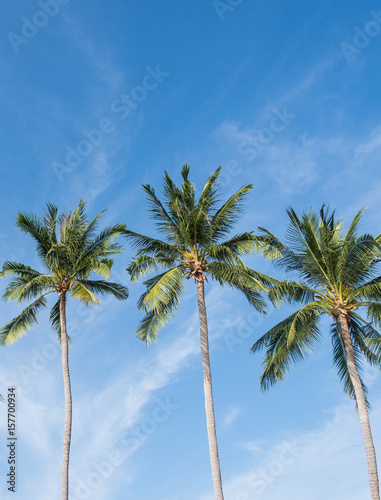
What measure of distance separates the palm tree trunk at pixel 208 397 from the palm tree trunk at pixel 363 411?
5.31m

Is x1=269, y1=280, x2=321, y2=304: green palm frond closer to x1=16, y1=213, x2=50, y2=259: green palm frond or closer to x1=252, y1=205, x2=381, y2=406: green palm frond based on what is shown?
x1=252, y1=205, x2=381, y2=406: green palm frond

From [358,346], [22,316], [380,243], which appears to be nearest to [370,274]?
[380,243]

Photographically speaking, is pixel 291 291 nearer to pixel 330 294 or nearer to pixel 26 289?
pixel 330 294

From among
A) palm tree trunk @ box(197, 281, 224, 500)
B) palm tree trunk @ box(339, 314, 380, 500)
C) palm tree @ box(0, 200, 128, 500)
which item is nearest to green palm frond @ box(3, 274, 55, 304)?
palm tree @ box(0, 200, 128, 500)

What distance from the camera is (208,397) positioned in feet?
74.7

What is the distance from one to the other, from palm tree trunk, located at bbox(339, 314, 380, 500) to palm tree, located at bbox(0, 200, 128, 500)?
32.7 ft

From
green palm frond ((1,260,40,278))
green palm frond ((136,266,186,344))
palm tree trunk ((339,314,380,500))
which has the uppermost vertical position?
green palm frond ((1,260,40,278))

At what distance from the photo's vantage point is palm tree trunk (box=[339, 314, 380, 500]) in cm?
2108

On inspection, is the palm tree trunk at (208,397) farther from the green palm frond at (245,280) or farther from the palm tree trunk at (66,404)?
the palm tree trunk at (66,404)

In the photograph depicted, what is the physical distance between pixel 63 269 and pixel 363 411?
1341 centimetres

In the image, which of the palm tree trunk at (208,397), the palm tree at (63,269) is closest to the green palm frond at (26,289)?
the palm tree at (63,269)

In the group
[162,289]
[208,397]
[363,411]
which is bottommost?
[363,411]

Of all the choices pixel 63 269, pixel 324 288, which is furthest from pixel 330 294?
pixel 63 269

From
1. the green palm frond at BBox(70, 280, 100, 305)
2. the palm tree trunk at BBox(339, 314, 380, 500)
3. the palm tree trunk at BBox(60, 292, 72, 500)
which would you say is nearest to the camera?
the palm tree trunk at BBox(339, 314, 380, 500)
